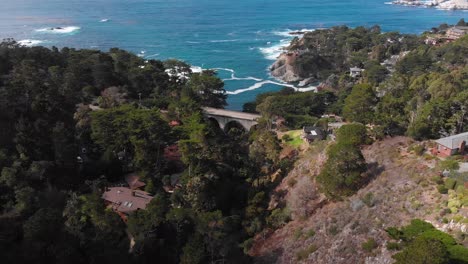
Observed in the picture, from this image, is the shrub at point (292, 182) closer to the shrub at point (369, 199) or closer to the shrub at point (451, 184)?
the shrub at point (369, 199)

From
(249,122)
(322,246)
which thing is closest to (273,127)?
(249,122)

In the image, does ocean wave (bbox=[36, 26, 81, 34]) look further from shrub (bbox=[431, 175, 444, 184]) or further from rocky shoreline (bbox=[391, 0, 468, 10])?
rocky shoreline (bbox=[391, 0, 468, 10])

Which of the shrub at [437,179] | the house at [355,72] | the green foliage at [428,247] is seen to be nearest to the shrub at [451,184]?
the shrub at [437,179]

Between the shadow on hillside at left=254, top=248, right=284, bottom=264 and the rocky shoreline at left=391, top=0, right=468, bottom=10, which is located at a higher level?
the rocky shoreline at left=391, top=0, right=468, bottom=10

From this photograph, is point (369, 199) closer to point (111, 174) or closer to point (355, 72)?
point (111, 174)

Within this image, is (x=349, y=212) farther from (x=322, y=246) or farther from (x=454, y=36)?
(x=454, y=36)

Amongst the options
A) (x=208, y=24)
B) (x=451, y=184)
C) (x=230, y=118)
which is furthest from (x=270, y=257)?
(x=208, y=24)

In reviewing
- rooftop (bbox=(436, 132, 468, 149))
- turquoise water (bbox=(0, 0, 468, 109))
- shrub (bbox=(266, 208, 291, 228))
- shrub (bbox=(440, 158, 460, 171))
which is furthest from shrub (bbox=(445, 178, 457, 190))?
turquoise water (bbox=(0, 0, 468, 109))

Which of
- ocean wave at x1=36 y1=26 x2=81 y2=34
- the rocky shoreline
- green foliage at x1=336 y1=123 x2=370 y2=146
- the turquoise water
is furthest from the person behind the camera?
the rocky shoreline
